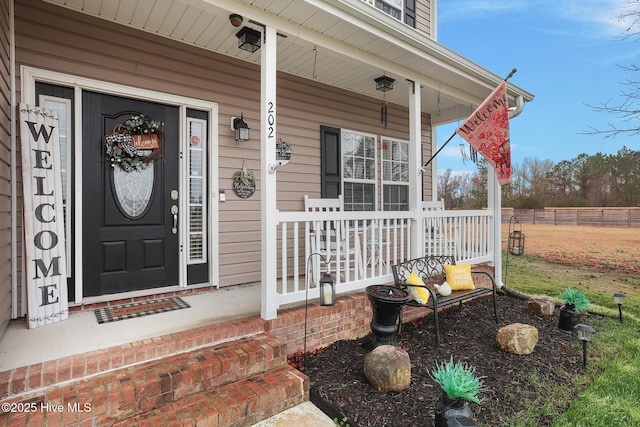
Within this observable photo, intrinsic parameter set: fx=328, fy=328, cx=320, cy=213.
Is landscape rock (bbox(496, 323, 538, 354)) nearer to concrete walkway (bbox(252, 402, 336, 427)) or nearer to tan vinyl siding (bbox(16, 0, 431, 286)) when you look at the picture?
concrete walkway (bbox(252, 402, 336, 427))

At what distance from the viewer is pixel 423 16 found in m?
5.95

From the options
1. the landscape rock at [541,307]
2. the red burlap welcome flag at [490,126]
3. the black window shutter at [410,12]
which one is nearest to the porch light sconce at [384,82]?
the red burlap welcome flag at [490,126]

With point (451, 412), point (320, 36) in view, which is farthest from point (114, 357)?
point (320, 36)

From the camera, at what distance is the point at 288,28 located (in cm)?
285

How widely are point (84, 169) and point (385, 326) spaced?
3.06 m

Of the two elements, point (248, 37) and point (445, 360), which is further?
point (248, 37)

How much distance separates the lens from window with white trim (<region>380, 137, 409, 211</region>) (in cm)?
556

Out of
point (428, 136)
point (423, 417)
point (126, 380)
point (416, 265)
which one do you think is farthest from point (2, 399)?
point (428, 136)

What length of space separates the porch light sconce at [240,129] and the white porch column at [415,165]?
196 cm

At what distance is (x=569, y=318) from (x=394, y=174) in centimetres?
314

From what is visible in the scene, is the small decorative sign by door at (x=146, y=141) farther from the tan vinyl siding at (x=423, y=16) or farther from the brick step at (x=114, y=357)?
the tan vinyl siding at (x=423, y=16)

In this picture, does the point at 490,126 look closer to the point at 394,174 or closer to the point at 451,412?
the point at 394,174

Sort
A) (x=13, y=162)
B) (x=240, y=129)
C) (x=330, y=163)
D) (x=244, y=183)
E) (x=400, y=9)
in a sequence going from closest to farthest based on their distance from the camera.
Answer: (x=13, y=162) < (x=240, y=129) < (x=244, y=183) < (x=330, y=163) < (x=400, y=9)

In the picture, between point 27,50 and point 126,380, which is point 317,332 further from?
point 27,50
